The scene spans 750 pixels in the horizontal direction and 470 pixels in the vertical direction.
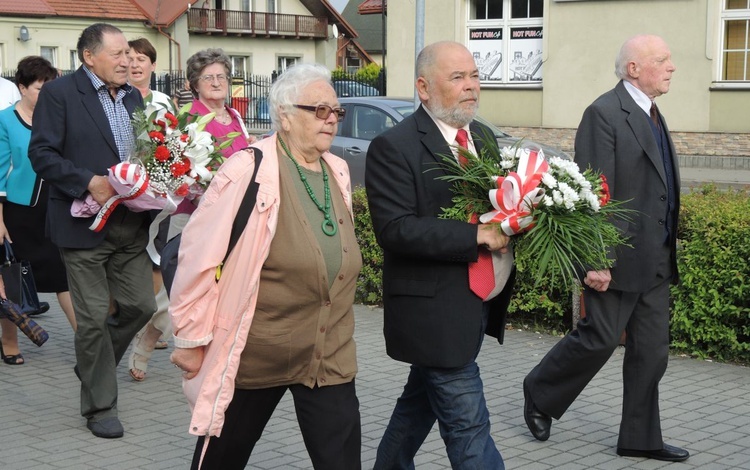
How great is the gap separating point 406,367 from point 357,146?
832cm

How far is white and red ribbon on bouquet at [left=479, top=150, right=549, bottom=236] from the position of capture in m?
3.99

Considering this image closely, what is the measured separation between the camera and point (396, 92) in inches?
1156

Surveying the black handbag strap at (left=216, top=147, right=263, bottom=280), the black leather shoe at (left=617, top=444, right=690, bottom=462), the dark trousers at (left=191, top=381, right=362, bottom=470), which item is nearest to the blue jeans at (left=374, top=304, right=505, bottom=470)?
the dark trousers at (left=191, top=381, right=362, bottom=470)

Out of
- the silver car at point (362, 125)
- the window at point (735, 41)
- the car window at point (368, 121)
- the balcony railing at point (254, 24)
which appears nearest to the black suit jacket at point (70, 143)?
the silver car at point (362, 125)

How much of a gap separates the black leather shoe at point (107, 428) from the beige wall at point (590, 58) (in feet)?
64.0

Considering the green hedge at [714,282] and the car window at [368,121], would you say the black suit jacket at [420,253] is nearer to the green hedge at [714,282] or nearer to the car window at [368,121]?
the green hedge at [714,282]

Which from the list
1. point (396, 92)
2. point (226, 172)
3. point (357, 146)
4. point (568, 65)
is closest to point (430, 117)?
point (226, 172)

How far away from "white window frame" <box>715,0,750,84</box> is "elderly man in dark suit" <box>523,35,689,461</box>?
1873cm

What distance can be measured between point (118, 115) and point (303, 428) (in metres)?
2.72

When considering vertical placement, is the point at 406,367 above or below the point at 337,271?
below

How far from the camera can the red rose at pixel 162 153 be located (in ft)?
17.8

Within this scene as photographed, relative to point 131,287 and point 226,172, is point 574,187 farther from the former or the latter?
point 131,287

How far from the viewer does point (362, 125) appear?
15.8m

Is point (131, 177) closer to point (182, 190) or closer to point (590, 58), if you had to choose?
point (182, 190)
